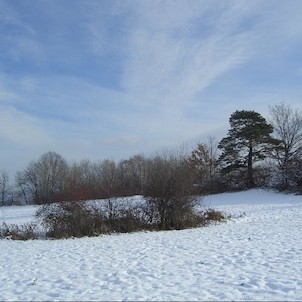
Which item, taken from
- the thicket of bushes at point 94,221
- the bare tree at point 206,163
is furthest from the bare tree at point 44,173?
the thicket of bushes at point 94,221

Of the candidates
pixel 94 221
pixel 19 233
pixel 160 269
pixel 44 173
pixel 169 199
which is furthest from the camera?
pixel 44 173

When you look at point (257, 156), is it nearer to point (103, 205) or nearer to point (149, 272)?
point (103, 205)

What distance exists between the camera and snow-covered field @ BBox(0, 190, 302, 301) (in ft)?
23.9

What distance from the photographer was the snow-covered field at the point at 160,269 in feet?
23.9

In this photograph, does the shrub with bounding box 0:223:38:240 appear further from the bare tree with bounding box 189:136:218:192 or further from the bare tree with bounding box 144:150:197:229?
the bare tree with bounding box 189:136:218:192

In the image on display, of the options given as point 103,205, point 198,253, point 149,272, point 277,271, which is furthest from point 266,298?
point 103,205

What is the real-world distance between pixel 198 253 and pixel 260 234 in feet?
15.9

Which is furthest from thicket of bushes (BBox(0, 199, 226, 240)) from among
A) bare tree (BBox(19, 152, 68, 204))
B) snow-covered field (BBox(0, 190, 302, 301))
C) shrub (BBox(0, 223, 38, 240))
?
bare tree (BBox(19, 152, 68, 204))

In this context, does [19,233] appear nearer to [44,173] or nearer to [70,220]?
[70,220]

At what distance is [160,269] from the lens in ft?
31.0

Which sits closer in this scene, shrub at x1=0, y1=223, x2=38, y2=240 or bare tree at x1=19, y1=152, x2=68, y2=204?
shrub at x1=0, y1=223, x2=38, y2=240

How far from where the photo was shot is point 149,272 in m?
9.17

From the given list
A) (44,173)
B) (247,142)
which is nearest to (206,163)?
(247,142)

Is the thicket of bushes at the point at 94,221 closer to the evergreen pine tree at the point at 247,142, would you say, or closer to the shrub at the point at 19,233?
the shrub at the point at 19,233
